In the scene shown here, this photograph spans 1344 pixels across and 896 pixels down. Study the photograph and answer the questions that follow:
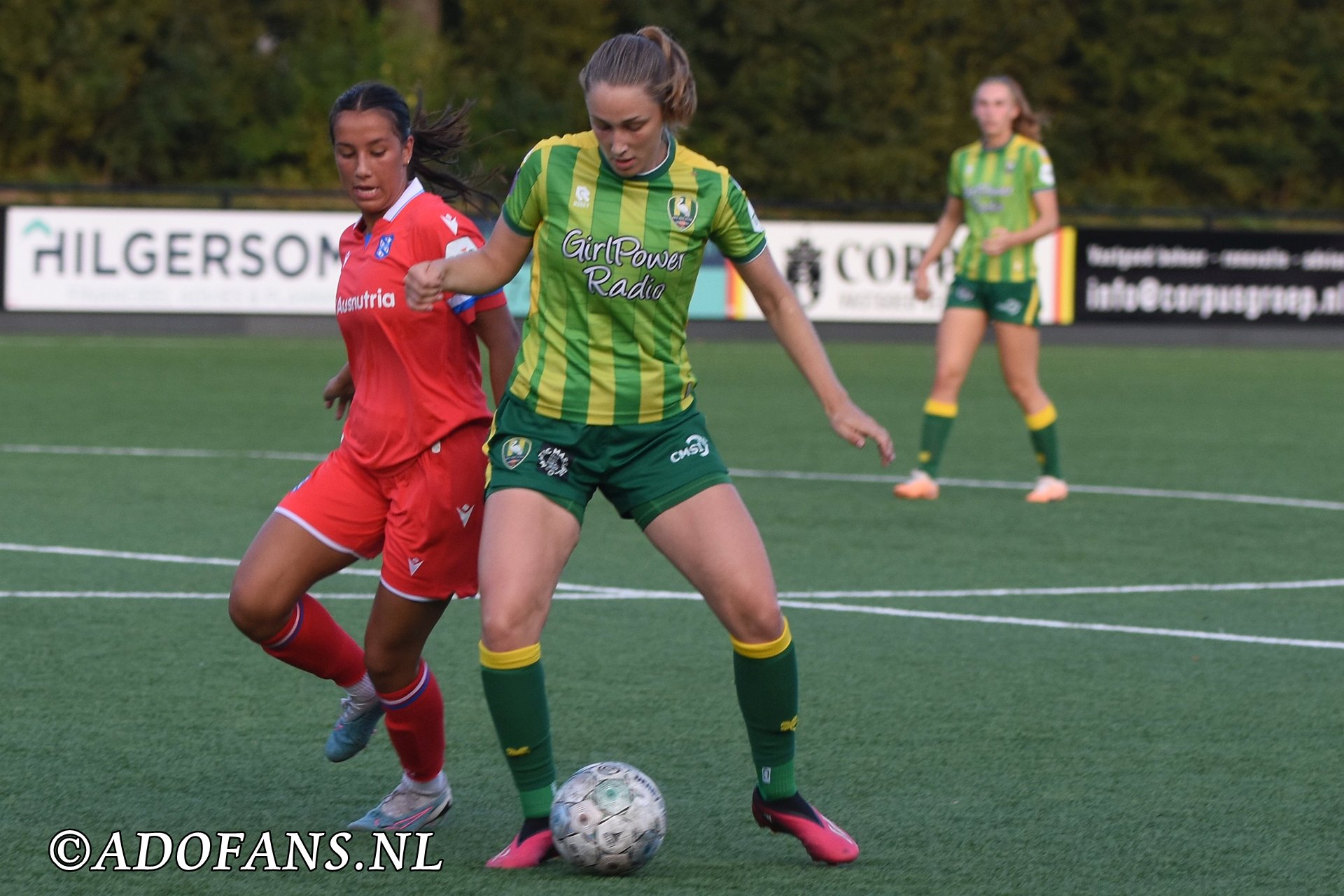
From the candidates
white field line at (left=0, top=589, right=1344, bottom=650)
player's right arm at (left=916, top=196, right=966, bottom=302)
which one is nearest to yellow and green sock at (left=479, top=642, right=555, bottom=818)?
white field line at (left=0, top=589, right=1344, bottom=650)

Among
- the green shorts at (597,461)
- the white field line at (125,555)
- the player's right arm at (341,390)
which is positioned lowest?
the white field line at (125,555)

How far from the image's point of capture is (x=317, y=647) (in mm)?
4598

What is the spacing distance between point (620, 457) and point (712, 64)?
33.4 meters

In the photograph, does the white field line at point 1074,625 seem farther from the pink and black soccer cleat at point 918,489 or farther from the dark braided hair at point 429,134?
the pink and black soccer cleat at point 918,489

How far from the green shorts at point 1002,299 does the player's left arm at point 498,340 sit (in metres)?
6.10

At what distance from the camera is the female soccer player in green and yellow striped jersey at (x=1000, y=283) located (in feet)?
33.6

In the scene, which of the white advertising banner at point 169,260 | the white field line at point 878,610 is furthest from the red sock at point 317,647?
the white advertising banner at point 169,260

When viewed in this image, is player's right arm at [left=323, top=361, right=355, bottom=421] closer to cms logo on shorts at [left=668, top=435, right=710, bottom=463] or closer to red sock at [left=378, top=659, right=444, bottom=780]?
red sock at [left=378, top=659, right=444, bottom=780]

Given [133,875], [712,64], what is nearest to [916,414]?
[133,875]

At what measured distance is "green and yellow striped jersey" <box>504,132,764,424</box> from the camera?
4.16 meters

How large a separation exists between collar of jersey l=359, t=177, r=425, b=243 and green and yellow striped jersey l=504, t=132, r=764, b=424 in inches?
14.7

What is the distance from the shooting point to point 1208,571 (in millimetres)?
8133

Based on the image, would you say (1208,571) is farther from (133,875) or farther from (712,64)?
(712,64)

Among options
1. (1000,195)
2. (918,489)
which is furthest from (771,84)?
(918,489)
